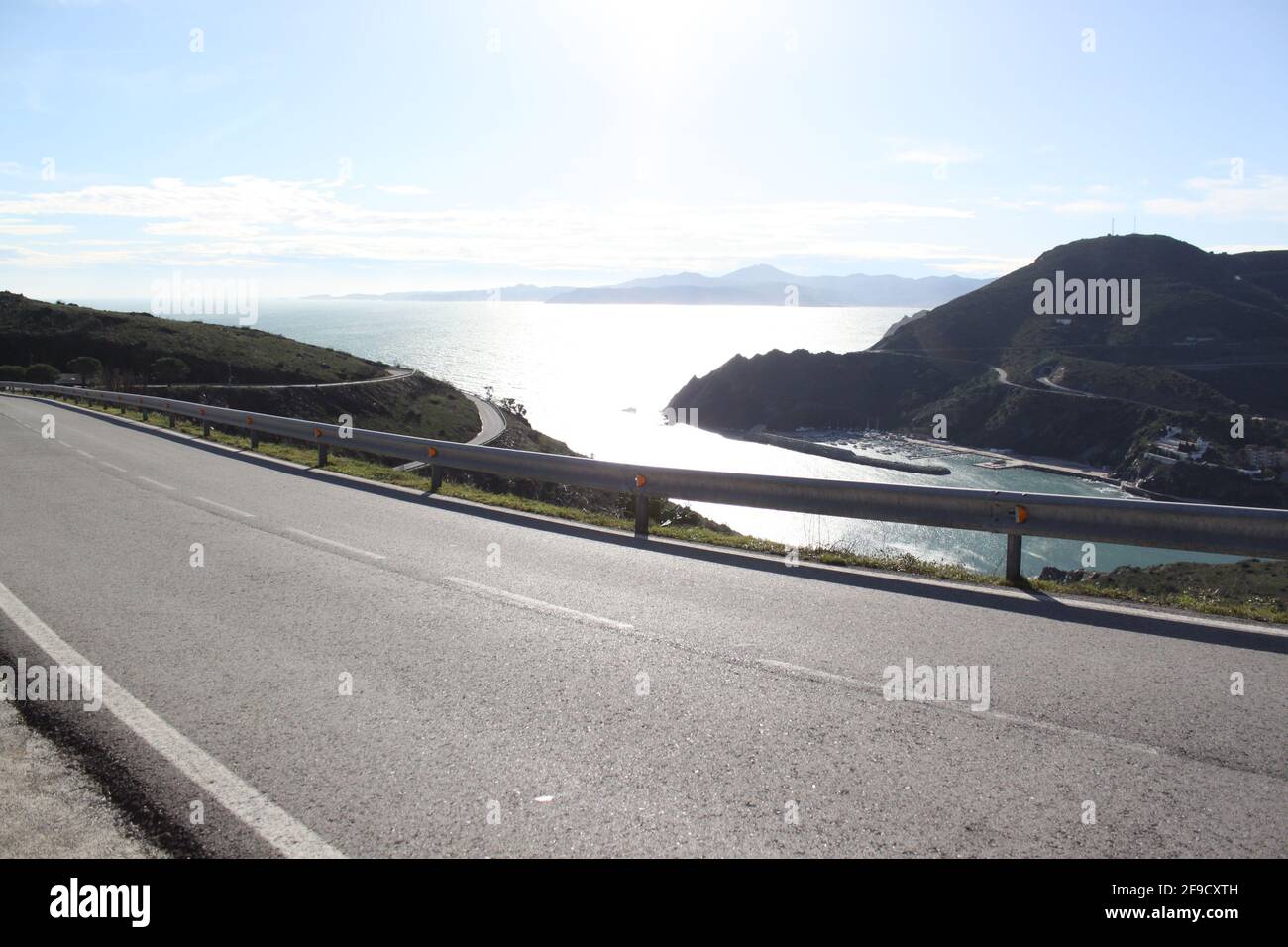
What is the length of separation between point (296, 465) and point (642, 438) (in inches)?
4137

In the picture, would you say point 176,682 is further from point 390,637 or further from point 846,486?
point 846,486

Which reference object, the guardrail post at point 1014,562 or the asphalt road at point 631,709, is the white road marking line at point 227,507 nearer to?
the asphalt road at point 631,709

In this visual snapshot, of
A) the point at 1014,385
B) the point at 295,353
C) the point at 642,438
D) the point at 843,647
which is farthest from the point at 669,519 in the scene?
the point at 1014,385

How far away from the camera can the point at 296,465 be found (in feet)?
53.8

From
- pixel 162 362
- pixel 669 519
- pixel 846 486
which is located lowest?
pixel 669 519

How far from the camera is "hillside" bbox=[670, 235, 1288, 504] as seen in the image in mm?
100875

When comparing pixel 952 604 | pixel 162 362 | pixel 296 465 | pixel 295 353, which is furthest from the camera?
pixel 295 353

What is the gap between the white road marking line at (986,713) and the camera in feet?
13.5

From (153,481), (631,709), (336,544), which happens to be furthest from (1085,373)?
(631,709)

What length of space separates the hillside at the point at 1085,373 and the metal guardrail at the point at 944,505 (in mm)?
89568

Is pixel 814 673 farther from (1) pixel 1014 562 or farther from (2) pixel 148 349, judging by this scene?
(2) pixel 148 349

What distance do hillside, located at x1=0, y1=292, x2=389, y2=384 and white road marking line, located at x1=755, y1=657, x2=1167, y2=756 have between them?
5868 centimetres

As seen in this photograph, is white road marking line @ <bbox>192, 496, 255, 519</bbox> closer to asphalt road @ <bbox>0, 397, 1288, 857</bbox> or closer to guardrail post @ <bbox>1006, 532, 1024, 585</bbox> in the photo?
asphalt road @ <bbox>0, 397, 1288, 857</bbox>

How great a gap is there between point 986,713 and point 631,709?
1881mm
